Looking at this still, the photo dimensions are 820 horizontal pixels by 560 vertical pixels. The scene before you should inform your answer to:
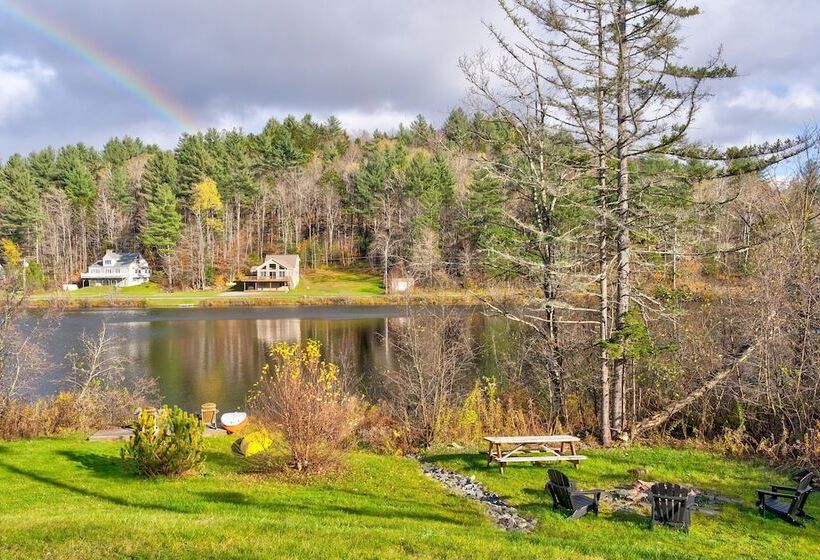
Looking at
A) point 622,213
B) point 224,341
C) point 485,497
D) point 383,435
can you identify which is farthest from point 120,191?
point 485,497

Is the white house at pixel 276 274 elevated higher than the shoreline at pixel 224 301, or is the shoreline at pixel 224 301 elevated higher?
the white house at pixel 276 274

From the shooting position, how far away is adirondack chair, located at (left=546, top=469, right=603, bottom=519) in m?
8.99

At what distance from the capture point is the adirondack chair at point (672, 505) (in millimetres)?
8406

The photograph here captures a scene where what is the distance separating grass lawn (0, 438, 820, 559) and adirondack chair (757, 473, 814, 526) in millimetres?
221

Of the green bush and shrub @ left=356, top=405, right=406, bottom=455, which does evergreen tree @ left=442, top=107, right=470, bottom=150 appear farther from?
the green bush

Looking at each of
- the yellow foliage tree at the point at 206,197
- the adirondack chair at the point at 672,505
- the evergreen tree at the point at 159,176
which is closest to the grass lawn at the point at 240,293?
the yellow foliage tree at the point at 206,197

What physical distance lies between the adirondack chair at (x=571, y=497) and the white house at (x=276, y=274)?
67036 mm

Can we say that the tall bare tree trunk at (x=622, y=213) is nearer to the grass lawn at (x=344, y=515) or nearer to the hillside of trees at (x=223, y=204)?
the grass lawn at (x=344, y=515)

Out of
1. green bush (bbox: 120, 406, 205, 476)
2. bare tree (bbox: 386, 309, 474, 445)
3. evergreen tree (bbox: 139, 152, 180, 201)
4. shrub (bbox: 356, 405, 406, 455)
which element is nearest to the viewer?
green bush (bbox: 120, 406, 205, 476)

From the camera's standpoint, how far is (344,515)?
8805mm

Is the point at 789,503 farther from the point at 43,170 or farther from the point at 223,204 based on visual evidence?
the point at 43,170

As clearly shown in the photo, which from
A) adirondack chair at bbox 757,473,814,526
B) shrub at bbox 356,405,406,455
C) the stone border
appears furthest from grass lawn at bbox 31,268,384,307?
adirondack chair at bbox 757,473,814,526

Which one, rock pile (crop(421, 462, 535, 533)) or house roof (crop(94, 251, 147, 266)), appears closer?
rock pile (crop(421, 462, 535, 533))

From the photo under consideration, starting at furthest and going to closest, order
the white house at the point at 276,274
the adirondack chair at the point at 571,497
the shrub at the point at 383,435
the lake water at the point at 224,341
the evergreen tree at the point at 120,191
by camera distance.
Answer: the evergreen tree at the point at 120,191 < the white house at the point at 276,274 < the lake water at the point at 224,341 < the shrub at the point at 383,435 < the adirondack chair at the point at 571,497
